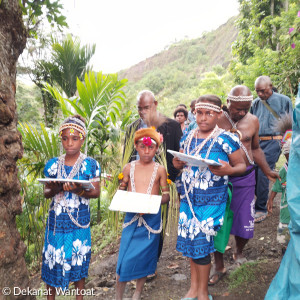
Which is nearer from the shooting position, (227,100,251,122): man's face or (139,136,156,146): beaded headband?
(139,136,156,146): beaded headband

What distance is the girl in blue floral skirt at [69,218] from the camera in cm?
266

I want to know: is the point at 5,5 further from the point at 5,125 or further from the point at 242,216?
the point at 242,216

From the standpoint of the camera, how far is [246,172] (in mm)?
3402

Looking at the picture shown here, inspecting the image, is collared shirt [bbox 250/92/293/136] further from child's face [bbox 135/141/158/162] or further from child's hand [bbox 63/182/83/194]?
child's hand [bbox 63/182/83/194]

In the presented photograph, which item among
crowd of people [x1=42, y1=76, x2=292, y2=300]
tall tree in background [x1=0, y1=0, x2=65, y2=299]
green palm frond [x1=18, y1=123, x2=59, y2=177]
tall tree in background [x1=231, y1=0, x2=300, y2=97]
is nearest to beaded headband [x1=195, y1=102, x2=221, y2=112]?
crowd of people [x1=42, y1=76, x2=292, y2=300]

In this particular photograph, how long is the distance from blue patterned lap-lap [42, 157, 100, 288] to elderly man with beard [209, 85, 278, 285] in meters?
1.40

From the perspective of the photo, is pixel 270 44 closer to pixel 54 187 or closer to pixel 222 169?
pixel 222 169

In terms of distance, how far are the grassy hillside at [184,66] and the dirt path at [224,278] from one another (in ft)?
92.5

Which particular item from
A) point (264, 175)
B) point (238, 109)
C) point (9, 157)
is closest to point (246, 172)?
point (238, 109)

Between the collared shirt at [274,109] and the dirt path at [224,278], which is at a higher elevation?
the collared shirt at [274,109]

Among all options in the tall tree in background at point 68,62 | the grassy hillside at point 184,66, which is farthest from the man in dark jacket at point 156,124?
the grassy hillside at point 184,66

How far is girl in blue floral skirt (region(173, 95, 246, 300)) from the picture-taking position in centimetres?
259

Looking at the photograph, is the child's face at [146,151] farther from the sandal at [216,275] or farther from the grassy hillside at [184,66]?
the grassy hillside at [184,66]

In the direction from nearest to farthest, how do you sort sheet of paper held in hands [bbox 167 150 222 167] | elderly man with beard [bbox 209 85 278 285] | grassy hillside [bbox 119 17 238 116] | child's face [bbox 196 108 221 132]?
sheet of paper held in hands [bbox 167 150 222 167] < child's face [bbox 196 108 221 132] < elderly man with beard [bbox 209 85 278 285] < grassy hillside [bbox 119 17 238 116]
